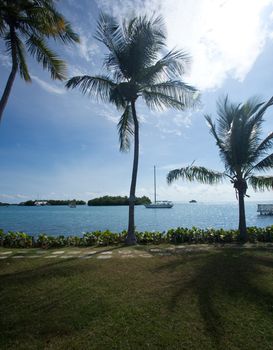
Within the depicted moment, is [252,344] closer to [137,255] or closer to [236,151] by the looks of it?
[137,255]

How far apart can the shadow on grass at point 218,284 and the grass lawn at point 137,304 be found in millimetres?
17

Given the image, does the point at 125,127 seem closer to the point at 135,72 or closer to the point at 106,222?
the point at 135,72

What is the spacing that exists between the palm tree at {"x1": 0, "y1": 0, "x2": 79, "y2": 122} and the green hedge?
16.6ft

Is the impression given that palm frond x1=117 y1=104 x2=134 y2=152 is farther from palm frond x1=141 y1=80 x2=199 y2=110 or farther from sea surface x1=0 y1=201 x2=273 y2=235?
sea surface x1=0 y1=201 x2=273 y2=235

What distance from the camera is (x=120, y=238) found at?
10250 millimetres

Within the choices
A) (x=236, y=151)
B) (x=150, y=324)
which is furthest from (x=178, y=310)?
(x=236, y=151)

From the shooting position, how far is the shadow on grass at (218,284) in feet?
12.1

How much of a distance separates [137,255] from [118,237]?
2.84m

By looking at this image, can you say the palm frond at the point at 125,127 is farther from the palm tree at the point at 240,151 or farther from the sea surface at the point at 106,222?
the sea surface at the point at 106,222

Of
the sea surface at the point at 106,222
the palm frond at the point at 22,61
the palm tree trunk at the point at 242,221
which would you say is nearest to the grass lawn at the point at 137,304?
the palm tree trunk at the point at 242,221

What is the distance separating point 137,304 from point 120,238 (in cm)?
634

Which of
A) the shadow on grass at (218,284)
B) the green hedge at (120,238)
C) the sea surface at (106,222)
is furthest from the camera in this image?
the sea surface at (106,222)

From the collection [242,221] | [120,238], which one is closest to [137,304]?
[120,238]

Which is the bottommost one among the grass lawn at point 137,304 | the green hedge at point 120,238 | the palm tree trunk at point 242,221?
the grass lawn at point 137,304
